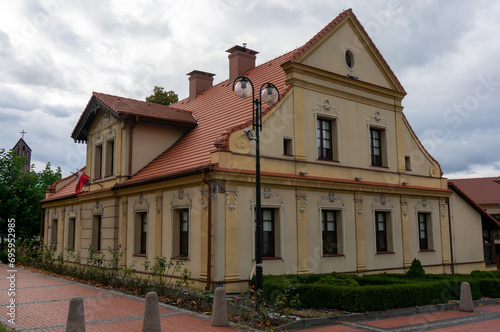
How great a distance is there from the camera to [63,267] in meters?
20.8

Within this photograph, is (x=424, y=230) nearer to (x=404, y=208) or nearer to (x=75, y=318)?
(x=404, y=208)

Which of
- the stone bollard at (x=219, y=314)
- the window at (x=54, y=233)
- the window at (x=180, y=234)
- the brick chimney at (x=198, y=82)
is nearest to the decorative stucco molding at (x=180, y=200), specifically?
the window at (x=180, y=234)

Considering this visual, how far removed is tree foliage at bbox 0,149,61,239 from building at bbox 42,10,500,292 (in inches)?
442

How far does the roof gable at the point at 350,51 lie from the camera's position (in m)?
18.7

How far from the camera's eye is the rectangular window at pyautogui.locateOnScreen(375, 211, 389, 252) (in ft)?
65.3

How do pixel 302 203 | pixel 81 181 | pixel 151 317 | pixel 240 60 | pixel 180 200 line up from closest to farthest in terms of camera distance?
pixel 151 317
pixel 180 200
pixel 302 203
pixel 81 181
pixel 240 60

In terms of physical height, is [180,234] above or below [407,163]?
below

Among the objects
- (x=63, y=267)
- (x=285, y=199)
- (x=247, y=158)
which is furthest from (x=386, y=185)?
(x=63, y=267)

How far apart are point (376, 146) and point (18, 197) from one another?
25.9 metres

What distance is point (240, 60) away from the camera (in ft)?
78.4

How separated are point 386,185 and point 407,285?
296 inches

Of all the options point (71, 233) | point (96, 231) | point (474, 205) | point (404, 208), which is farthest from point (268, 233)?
point (71, 233)

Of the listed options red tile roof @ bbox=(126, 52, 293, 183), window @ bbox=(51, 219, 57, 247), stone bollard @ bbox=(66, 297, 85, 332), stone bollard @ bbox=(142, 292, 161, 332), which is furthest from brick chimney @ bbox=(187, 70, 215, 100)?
stone bollard @ bbox=(66, 297, 85, 332)

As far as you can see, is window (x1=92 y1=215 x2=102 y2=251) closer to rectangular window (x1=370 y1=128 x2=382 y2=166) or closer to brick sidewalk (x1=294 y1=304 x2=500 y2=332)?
rectangular window (x1=370 y1=128 x2=382 y2=166)
